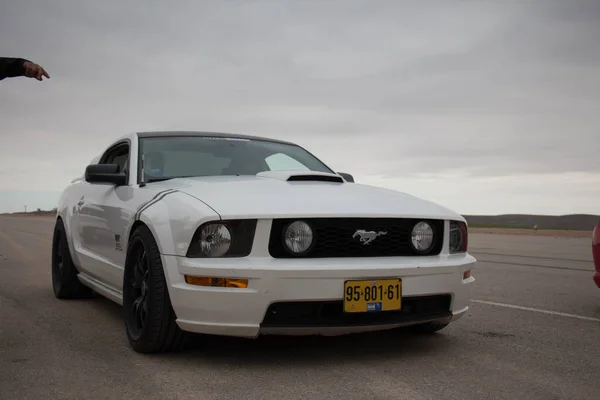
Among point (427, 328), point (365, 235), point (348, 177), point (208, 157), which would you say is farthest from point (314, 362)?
point (348, 177)

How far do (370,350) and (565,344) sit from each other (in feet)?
4.31

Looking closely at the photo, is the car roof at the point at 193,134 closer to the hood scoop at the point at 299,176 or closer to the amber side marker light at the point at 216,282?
the hood scoop at the point at 299,176

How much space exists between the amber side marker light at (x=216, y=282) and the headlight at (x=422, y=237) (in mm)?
1044

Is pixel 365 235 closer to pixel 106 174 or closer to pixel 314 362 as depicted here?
pixel 314 362

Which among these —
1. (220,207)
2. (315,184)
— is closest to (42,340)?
(220,207)

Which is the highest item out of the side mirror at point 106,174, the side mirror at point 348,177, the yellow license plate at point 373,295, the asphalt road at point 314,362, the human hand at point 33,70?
the human hand at point 33,70

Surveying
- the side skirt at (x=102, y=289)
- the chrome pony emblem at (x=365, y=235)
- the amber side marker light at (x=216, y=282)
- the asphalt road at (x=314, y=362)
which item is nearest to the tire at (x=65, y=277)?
the side skirt at (x=102, y=289)

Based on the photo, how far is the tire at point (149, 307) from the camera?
3787 millimetres

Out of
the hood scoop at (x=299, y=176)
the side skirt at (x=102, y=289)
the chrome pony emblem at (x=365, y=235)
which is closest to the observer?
the chrome pony emblem at (x=365, y=235)

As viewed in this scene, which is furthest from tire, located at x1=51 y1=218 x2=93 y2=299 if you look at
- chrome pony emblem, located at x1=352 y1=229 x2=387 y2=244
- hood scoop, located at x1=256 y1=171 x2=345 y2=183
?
chrome pony emblem, located at x1=352 y1=229 x2=387 y2=244

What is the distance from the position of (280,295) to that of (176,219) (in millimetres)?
725

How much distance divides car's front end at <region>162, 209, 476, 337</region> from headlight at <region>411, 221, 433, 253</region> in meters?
0.15

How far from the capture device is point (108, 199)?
504cm

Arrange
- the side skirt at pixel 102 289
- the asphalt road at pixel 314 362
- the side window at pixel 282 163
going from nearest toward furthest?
1. the asphalt road at pixel 314 362
2. the side skirt at pixel 102 289
3. the side window at pixel 282 163
